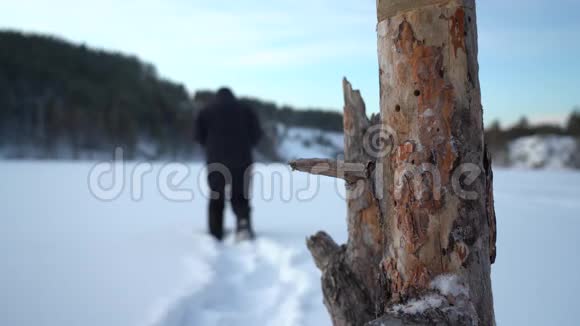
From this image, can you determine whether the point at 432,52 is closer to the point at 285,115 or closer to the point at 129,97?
the point at 129,97

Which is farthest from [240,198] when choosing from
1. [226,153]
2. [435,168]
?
[435,168]

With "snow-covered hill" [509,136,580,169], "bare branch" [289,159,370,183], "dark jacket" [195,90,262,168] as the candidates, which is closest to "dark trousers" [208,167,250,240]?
"dark jacket" [195,90,262,168]

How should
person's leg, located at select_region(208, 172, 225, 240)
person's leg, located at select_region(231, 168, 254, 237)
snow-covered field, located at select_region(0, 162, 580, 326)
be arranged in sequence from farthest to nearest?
person's leg, located at select_region(231, 168, 254, 237) < person's leg, located at select_region(208, 172, 225, 240) < snow-covered field, located at select_region(0, 162, 580, 326)

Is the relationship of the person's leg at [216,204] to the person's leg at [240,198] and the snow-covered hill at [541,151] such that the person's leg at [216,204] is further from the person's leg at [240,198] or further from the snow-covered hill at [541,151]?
the snow-covered hill at [541,151]

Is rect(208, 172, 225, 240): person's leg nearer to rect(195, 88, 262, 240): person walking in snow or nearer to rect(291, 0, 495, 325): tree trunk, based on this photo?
rect(195, 88, 262, 240): person walking in snow

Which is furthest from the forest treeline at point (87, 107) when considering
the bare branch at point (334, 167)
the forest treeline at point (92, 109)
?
the bare branch at point (334, 167)

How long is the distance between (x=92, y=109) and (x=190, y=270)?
4692cm

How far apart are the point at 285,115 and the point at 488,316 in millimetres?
Answer: 62342

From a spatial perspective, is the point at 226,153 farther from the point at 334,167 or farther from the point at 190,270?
the point at 334,167

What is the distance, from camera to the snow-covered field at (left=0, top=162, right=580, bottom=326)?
70.4 inches

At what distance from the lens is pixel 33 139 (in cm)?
3575

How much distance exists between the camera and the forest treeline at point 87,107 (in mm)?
36156

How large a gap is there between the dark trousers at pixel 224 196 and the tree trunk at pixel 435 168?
2639 mm

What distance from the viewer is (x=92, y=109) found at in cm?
4303
